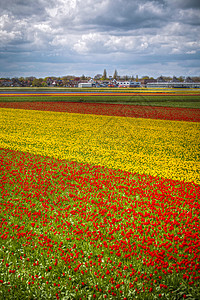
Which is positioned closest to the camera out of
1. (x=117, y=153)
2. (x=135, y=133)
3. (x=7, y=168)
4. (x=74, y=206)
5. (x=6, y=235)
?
(x=6, y=235)

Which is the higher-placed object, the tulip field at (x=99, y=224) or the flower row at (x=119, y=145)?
the flower row at (x=119, y=145)

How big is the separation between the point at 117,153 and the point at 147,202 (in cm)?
789

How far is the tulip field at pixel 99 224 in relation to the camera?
6.33 meters

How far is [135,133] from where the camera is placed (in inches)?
1025

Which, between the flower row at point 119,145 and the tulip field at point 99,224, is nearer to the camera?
the tulip field at point 99,224

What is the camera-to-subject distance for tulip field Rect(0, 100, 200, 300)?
6.33 meters

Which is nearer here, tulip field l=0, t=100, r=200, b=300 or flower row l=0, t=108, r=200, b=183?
tulip field l=0, t=100, r=200, b=300

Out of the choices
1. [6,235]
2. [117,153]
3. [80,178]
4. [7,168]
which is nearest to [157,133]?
[117,153]

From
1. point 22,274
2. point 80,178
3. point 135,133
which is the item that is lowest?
point 22,274

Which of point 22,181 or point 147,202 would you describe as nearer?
point 147,202

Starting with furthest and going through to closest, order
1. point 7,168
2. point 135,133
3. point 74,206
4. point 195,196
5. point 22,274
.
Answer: point 135,133 < point 7,168 < point 195,196 < point 74,206 < point 22,274

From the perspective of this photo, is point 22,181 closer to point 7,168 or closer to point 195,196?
point 7,168

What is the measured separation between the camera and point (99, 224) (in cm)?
896

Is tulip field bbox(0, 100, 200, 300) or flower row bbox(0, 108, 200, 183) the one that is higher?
→ flower row bbox(0, 108, 200, 183)
